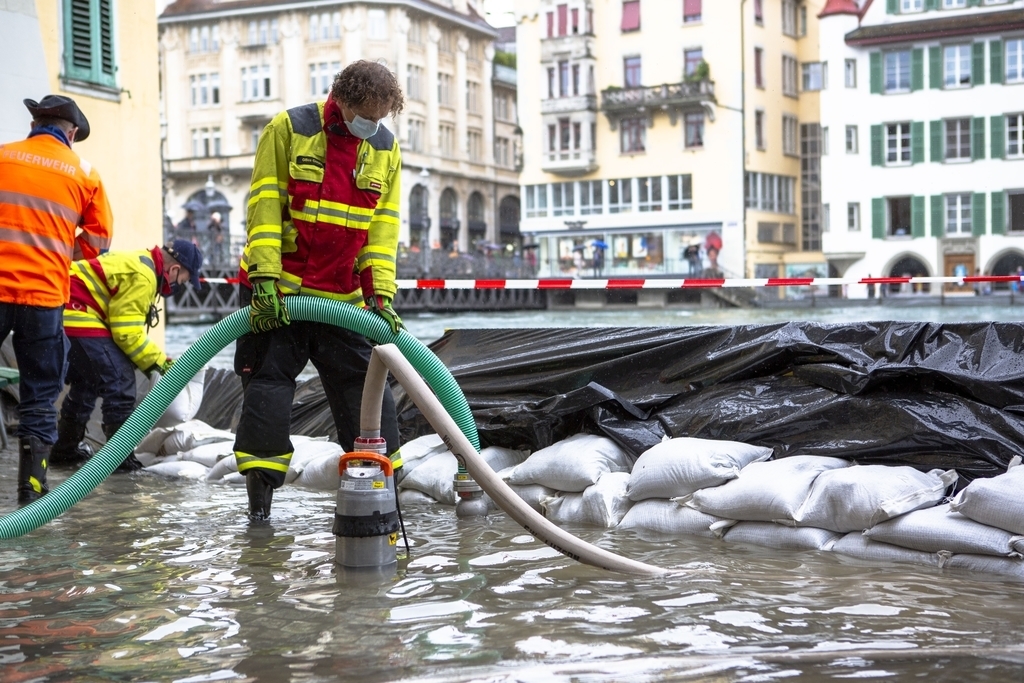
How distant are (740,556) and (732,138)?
48458 mm

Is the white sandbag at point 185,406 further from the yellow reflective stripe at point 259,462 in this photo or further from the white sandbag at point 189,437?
the yellow reflective stripe at point 259,462

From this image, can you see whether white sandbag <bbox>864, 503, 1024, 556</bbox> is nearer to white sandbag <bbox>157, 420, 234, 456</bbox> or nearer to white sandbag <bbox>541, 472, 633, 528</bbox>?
white sandbag <bbox>541, 472, 633, 528</bbox>

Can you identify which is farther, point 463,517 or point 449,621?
point 463,517

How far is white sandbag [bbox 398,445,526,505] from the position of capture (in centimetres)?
478

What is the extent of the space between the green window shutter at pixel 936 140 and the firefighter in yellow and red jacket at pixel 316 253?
4177 centimetres

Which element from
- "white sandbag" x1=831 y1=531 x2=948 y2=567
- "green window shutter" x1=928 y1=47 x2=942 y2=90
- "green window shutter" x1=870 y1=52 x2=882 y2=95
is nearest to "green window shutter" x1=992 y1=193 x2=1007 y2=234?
"green window shutter" x1=928 y1=47 x2=942 y2=90

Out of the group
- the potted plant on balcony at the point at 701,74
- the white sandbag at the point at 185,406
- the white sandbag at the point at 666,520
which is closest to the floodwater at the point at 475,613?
the white sandbag at the point at 666,520

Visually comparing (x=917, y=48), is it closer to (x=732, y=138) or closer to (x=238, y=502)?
(x=732, y=138)

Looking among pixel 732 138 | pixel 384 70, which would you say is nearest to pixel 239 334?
pixel 384 70

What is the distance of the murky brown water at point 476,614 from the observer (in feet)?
8.15

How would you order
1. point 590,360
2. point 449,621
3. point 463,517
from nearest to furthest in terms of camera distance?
point 449,621, point 463,517, point 590,360

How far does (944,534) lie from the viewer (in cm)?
352

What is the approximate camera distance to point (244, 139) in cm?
6319

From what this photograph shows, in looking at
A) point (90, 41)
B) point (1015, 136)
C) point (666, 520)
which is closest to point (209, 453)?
point (666, 520)
